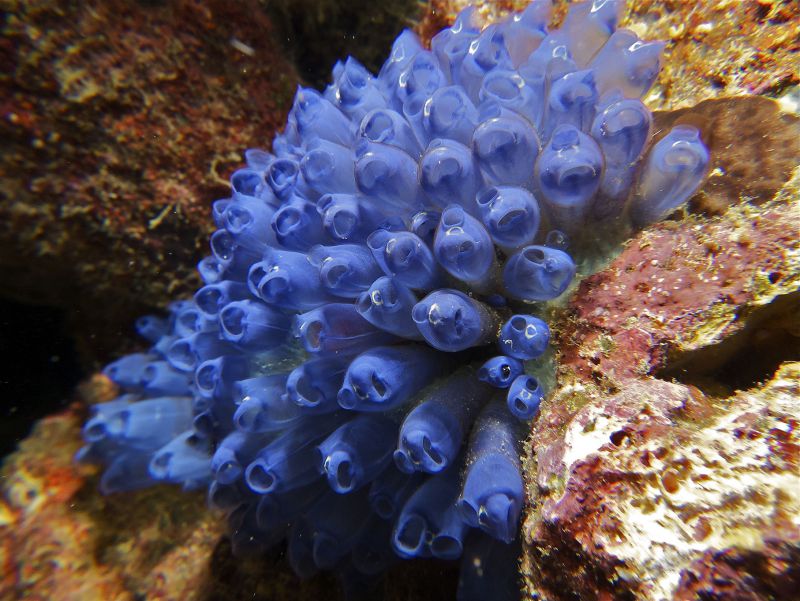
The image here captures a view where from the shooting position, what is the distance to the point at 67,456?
339 centimetres

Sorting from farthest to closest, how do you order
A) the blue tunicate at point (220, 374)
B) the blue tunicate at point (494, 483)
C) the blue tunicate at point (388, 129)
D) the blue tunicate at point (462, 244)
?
the blue tunicate at point (220, 374), the blue tunicate at point (388, 129), the blue tunicate at point (462, 244), the blue tunicate at point (494, 483)

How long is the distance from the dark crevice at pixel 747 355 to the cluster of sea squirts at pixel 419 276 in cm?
46

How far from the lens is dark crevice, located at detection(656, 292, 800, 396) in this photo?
149cm

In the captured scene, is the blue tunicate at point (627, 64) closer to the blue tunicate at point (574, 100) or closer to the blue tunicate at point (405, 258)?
the blue tunicate at point (574, 100)

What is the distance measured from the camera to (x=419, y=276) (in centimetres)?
184

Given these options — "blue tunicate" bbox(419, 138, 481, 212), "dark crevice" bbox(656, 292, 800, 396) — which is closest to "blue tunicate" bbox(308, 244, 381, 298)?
"blue tunicate" bbox(419, 138, 481, 212)

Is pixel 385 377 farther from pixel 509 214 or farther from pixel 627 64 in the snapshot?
pixel 627 64

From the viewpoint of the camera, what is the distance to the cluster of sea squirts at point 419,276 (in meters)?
1.73

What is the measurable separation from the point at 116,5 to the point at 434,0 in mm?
1949

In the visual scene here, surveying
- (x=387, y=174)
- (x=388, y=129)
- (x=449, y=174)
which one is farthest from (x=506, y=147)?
(x=388, y=129)

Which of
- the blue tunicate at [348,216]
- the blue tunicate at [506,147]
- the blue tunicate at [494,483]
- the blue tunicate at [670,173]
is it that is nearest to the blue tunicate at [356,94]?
the blue tunicate at [348,216]

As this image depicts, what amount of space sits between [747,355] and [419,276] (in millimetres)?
1141

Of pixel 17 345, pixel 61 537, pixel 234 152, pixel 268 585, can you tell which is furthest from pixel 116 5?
pixel 268 585

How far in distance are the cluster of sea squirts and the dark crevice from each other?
0.46 meters
